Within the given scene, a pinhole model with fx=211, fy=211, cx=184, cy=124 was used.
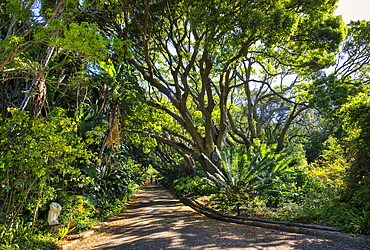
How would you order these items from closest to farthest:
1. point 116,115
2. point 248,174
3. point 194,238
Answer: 1. point 194,238
2. point 248,174
3. point 116,115

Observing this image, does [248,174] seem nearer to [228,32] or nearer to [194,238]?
[194,238]

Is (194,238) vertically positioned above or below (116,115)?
below

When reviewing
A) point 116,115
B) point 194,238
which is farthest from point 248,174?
point 116,115

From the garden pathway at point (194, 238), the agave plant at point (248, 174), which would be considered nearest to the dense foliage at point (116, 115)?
the agave plant at point (248, 174)

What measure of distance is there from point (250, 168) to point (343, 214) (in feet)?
9.76

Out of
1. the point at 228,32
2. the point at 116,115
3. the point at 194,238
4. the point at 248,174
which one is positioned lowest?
the point at 194,238

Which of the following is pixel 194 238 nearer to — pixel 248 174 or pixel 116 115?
pixel 248 174

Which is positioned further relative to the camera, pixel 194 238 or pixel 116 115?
pixel 116 115

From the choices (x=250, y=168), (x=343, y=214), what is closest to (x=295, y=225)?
(x=343, y=214)

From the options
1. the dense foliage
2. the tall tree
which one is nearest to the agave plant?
the dense foliage

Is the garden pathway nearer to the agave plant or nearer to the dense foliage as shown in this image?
the dense foliage

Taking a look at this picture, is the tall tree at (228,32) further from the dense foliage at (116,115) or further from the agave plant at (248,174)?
the agave plant at (248,174)

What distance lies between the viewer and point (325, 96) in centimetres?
848

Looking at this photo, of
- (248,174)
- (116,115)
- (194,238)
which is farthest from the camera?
(116,115)
